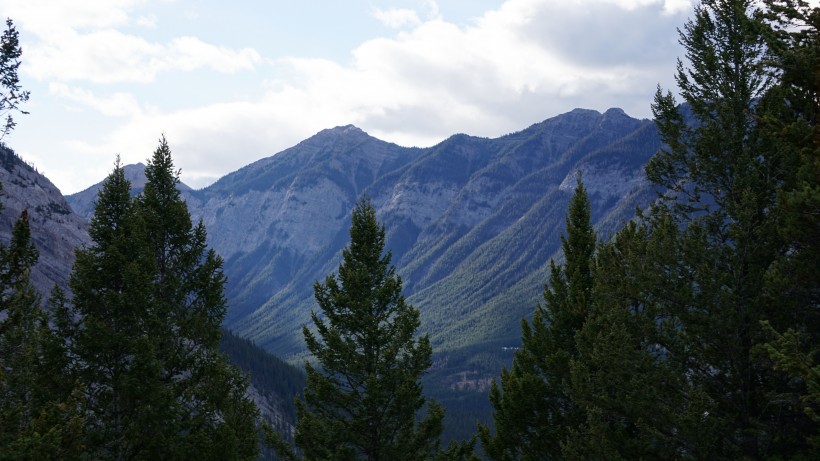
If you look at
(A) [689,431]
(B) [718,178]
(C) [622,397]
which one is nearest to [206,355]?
(C) [622,397]

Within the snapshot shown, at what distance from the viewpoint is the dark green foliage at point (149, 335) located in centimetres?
1867

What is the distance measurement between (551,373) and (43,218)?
161302 millimetres

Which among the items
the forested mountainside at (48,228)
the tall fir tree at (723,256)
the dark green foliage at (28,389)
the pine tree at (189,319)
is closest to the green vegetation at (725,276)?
the tall fir tree at (723,256)

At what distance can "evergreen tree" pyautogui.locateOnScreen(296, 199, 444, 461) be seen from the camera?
21094mm

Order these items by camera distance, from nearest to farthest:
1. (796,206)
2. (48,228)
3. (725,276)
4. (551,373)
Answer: (796,206), (725,276), (551,373), (48,228)

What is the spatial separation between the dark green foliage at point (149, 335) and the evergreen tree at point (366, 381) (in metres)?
3.10

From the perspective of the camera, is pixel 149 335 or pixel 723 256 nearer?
pixel 723 256

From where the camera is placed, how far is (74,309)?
19.5 meters

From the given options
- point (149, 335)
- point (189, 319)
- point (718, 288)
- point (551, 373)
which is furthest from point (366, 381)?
point (718, 288)

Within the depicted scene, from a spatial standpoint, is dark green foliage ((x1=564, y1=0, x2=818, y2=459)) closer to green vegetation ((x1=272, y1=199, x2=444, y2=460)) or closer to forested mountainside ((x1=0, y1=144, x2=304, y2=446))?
green vegetation ((x1=272, y1=199, x2=444, y2=460))

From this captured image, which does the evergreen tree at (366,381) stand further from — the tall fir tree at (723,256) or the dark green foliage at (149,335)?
the tall fir tree at (723,256)

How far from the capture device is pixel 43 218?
506ft

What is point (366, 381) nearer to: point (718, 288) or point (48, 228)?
point (718, 288)

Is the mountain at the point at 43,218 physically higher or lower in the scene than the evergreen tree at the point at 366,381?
higher
